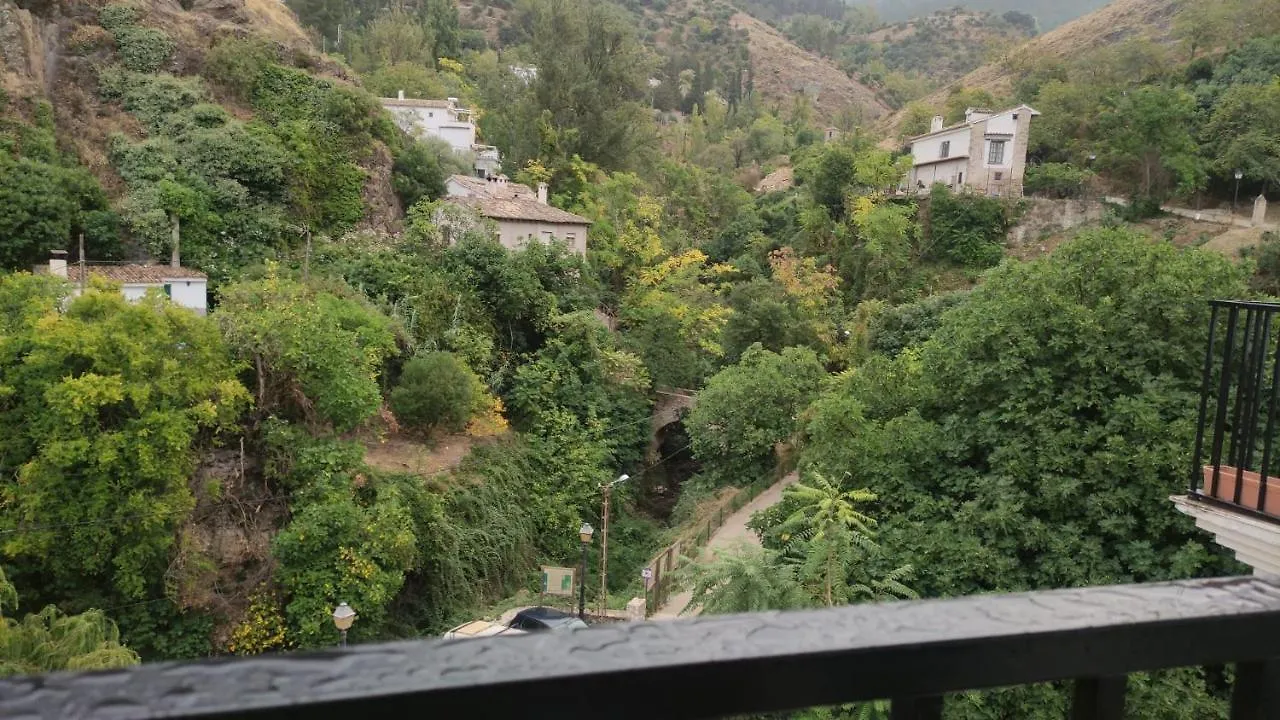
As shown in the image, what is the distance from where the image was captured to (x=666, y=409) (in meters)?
22.8

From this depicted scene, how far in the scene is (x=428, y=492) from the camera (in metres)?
14.9

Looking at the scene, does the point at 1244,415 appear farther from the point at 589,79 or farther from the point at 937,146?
the point at 937,146

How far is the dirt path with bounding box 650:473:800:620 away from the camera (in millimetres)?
15562

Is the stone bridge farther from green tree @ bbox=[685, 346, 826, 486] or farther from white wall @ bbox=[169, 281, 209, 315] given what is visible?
white wall @ bbox=[169, 281, 209, 315]

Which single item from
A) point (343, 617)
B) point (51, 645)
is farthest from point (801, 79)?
point (51, 645)

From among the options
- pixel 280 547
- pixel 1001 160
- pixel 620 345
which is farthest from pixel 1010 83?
pixel 280 547

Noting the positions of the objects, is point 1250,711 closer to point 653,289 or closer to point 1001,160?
point 653,289

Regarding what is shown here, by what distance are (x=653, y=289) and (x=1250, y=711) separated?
82.6 feet

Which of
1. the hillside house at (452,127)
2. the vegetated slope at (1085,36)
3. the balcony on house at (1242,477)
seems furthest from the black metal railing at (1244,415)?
the vegetated slope at (1085,36)

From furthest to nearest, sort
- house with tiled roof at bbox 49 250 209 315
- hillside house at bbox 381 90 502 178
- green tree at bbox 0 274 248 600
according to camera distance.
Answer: hillside house at bbox 381 90 502 178
house with tiled roof at bbox 49 250 209 315
green tree at bbox 0 274 248 600

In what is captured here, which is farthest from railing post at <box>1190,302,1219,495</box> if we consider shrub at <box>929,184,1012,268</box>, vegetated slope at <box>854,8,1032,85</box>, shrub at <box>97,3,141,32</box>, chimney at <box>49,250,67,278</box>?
vegetated slope at <box>854,8,1032,85</box>

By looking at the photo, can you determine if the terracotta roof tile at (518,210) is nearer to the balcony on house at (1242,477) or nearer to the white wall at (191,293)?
the white wall at (191,293)

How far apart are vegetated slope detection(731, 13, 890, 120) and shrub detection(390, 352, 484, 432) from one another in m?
71.9

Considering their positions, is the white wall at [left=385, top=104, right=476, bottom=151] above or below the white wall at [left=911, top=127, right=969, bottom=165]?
below
